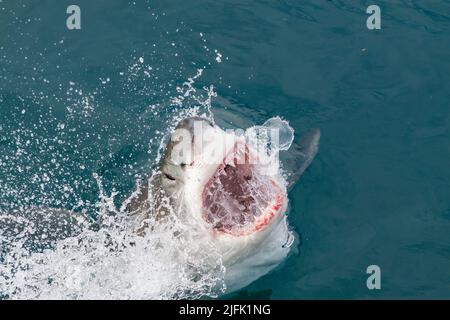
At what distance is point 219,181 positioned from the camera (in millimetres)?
4090

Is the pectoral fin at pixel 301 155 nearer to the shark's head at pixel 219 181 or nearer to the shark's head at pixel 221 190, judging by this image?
the shark's head at pixel 221 190

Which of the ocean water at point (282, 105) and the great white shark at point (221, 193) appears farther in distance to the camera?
the ocean water at point (282, 105)

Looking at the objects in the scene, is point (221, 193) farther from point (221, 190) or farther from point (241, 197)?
point (241, 197)

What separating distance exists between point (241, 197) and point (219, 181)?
197 millimetres

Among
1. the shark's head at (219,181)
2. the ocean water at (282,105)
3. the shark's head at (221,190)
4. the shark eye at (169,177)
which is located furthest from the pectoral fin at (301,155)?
the shark eye at (169,177)

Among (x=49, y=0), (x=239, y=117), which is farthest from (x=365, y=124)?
(x=49, y=0)

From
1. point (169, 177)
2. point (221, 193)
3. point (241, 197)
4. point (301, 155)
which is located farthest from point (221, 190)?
point (301, 155)

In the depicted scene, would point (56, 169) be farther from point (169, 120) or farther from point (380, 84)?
point (380, 84)

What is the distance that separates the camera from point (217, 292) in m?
4.70

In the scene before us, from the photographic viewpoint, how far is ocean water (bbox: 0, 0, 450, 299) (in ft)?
17.1

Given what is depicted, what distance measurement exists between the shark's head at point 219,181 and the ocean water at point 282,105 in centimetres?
95

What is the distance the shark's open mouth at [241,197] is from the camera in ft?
13.3

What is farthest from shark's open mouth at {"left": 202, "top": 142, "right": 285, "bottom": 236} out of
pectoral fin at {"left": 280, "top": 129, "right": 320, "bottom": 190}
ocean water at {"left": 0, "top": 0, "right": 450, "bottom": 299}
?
pectoral fin at {"left": 280, "top": 129, "right": 320, "bottom": 190}
